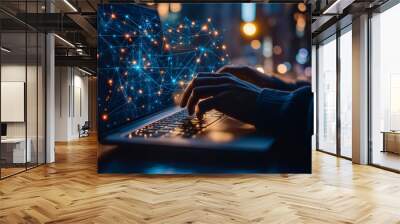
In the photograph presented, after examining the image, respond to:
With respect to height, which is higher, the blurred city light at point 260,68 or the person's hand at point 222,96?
the blurred city light at point 260,68

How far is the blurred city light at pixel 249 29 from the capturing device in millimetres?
6066

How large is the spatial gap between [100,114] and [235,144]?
93.7 inches

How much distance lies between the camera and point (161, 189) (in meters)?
5.16

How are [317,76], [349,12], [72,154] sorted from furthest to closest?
[317,76]
[72,154]
[349,12]

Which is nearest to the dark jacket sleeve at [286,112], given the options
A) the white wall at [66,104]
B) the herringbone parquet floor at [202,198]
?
the herringbone parquet floor at [202,198]

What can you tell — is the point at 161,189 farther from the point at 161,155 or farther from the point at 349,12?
the point at 349,12

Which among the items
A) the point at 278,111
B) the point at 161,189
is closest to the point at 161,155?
the point at 161,189

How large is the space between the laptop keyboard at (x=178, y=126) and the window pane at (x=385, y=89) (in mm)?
3631

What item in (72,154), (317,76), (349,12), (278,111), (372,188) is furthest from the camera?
(317,76)

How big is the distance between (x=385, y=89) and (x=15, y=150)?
7.65 metres

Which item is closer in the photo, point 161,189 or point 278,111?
point 161,189

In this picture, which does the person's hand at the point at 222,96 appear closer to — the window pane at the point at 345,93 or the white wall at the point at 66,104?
the window pane at the point at 345,93

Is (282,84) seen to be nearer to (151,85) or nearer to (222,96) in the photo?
(222,96)

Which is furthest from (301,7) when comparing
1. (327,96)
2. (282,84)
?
(327,96)
